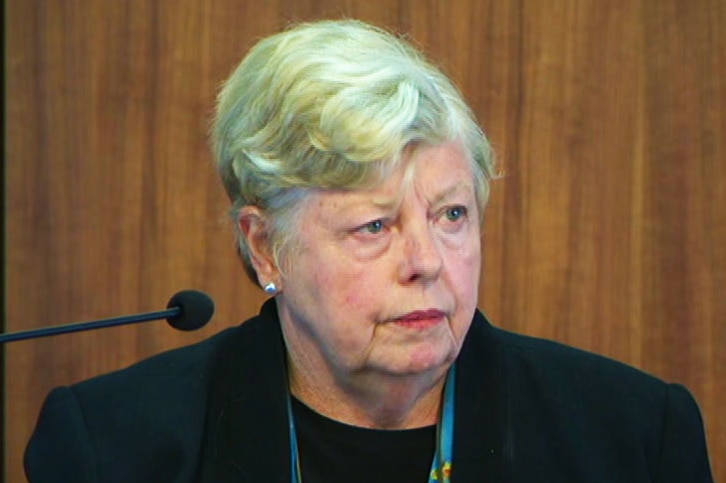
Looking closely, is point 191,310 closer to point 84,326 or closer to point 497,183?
point 84,326

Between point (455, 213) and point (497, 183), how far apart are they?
0.94 m

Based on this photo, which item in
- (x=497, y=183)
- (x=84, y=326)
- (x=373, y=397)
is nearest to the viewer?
(x=84, y=326)

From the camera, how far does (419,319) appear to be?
7.48ft

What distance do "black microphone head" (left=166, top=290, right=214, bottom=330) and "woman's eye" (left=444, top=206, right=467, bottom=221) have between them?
13.6 inches

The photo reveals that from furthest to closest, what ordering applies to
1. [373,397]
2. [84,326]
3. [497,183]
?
[497,183]
[373,397]
[84,326]

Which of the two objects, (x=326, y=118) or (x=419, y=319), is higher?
(x=326, y=118)

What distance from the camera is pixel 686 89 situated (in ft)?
10.5

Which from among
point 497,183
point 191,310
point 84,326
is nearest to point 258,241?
point 191,310

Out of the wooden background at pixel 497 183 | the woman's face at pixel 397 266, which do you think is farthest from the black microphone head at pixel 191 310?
the wooden background at pixel 497 183

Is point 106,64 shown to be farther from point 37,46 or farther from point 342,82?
point 342,82

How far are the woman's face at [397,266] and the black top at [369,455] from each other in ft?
0.46

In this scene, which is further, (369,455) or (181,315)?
(369,455)

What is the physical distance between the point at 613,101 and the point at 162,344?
0.99 meters

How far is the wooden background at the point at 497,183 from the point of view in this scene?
321 centimetres
